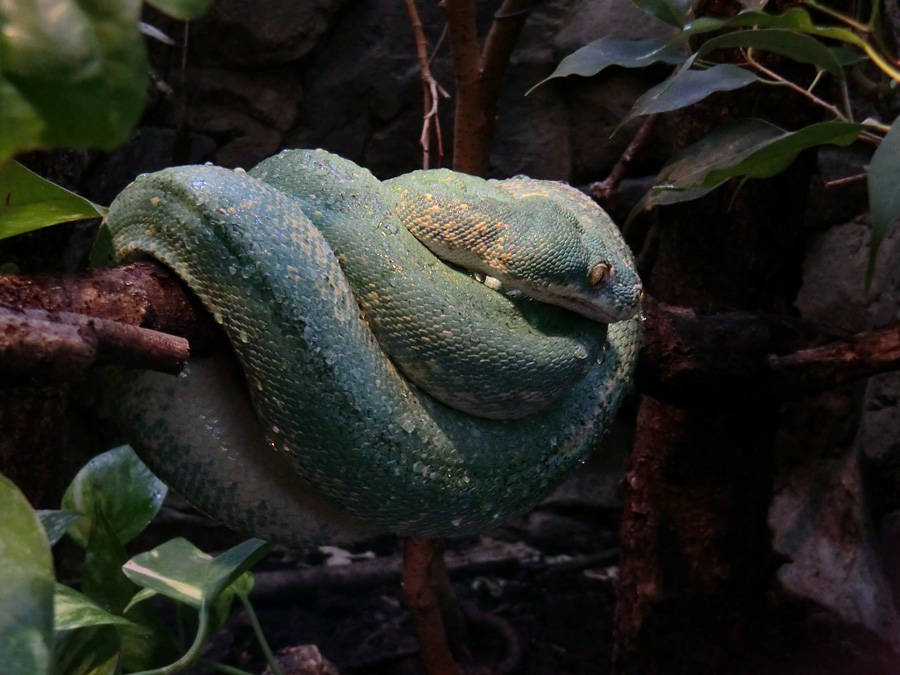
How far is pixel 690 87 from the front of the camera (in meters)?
1.57

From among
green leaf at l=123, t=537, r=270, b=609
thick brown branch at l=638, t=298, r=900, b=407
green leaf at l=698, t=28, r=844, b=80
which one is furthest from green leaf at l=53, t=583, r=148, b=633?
green leaf at l=698, t=28, r=844, b=80

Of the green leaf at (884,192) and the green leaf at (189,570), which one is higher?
the green leaf at (884,192)

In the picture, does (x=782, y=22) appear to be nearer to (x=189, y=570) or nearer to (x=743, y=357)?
(x=743, y=357)

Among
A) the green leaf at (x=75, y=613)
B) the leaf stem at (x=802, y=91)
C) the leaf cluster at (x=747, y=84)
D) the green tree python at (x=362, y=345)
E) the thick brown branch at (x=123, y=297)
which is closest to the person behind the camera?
the thick brown branch at (x=123, y=297)

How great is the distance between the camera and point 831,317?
2.84m

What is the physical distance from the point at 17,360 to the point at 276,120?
268cm

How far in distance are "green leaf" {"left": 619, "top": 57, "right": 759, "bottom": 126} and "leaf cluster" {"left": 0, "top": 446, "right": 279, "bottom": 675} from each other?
126 centimetres

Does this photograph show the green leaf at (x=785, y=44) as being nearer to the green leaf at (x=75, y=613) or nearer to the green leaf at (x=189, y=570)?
the green leaf at (x=189, y=570)

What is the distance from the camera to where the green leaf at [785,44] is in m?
1.42

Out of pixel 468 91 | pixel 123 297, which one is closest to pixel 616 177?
pixel 468 91

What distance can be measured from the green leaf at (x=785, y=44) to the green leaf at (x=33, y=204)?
1.13 metres

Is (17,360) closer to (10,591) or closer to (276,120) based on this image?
(10,591)

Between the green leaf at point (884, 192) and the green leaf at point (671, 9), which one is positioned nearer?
the green leaf at point (884, 192)

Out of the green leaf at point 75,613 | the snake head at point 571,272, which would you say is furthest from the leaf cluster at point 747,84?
the green leaf at point 75,613
